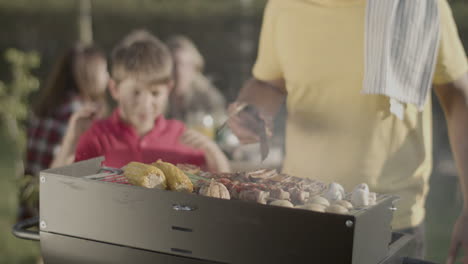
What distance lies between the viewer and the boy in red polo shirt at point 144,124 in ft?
6.93

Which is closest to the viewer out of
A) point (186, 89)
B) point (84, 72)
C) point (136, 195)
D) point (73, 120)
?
point (136, 195)

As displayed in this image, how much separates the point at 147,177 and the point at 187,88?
2726mm

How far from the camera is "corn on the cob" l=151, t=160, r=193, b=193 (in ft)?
3.92

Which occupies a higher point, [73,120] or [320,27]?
[320,27]

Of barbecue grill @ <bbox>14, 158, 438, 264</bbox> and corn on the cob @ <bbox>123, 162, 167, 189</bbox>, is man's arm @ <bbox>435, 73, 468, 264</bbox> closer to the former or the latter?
barbecue grill @ <bbox>14, 158, 438, 264</bbox>

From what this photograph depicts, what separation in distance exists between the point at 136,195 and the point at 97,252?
169 mm

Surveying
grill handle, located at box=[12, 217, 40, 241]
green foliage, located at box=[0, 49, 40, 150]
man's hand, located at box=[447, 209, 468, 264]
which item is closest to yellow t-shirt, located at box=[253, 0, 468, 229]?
man's hand, located at box=[447, 209, 468, 264]

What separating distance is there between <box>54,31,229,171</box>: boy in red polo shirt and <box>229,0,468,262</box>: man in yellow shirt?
1.41 ft

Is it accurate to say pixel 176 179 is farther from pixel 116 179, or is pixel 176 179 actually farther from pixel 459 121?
pixel 459 121

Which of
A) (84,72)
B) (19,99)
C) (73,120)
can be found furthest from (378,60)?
(19,99)

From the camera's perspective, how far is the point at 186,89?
3.88 m

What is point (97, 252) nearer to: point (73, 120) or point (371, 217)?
point (371, 217)

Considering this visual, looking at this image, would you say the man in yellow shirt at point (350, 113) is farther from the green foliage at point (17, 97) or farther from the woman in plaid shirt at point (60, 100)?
the green foliage at point (17, 97)

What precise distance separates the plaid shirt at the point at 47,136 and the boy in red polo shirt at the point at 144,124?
97 centimetres
